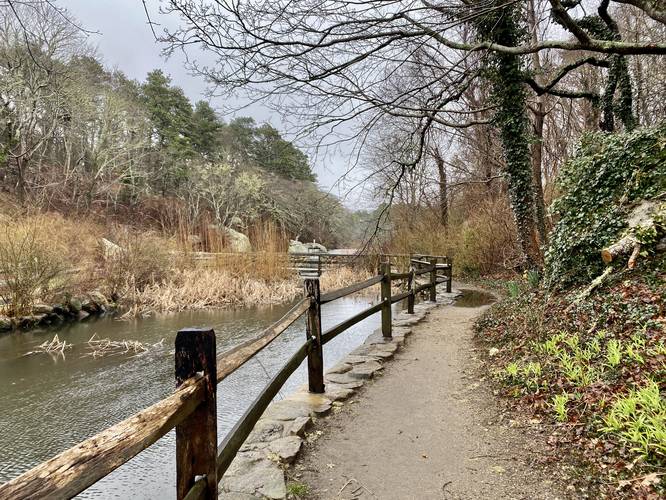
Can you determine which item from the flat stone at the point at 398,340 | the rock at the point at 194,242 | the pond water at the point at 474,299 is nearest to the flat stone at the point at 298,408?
the flat stone at the point at 398,340

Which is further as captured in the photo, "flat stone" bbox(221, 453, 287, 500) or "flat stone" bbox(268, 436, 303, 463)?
"flat stone" bbox(268, 436, 303, 463)

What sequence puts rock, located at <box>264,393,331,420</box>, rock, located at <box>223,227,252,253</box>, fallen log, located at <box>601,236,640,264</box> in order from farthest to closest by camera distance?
rock, located at <box>223,227,252,253</box>
fallen log, located at <box>601,236,640,264</box>
rock, located at <box>264,393,331,420</box>

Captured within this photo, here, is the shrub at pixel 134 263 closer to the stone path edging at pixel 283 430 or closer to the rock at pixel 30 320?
the rock at pixel 30 320

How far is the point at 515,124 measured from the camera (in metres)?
8.11

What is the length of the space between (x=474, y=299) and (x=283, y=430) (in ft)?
28.6

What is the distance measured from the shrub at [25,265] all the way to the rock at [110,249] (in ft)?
7.57

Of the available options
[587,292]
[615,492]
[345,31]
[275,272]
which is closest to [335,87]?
[345,31]

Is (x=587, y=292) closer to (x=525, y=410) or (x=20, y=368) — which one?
(x=525, y=410)

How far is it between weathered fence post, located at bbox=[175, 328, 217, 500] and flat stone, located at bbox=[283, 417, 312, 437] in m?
1.49

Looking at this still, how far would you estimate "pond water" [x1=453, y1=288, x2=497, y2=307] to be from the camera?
990cm

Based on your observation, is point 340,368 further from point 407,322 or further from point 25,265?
point 25,265

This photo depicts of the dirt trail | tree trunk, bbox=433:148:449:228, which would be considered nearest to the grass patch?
the dirt trail

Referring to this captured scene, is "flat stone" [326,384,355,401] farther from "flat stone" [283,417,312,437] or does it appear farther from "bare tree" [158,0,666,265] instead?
"bare tree" [158,0,666,265]

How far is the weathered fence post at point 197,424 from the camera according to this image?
1540mm
